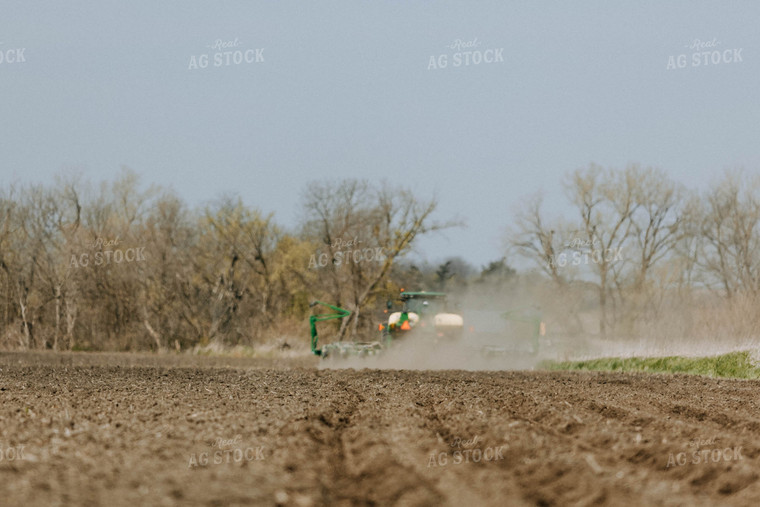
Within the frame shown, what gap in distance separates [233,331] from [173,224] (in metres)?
7.09

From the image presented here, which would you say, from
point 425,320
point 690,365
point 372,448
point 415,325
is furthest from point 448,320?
point 372,448

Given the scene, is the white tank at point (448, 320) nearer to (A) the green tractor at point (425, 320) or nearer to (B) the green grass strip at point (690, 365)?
(A) the green tractor at point (425, 320)

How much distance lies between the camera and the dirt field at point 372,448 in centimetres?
564

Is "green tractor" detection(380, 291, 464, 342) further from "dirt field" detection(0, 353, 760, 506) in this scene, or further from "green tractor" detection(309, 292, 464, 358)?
"dirt field" detection(0, 353, 760, 506)

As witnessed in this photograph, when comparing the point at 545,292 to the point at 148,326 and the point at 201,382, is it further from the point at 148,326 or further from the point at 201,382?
the point at 201,382

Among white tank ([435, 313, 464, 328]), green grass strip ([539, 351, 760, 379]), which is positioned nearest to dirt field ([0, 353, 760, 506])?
green grass strip ([539, 351, 760, 379])

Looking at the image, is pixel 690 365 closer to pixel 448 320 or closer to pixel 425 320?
pixel 448 320

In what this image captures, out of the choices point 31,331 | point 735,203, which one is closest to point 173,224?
point 31,331

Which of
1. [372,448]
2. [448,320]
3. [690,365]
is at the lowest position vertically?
[372,448]

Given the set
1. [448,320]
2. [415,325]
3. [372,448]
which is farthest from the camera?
[415,325]

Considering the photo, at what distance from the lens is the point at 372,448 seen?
24.6 feet

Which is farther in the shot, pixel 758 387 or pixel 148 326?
pixel 148 326

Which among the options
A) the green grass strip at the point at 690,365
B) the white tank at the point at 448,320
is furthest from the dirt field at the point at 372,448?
the white tank at the point at 448,320

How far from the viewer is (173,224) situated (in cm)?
5006
